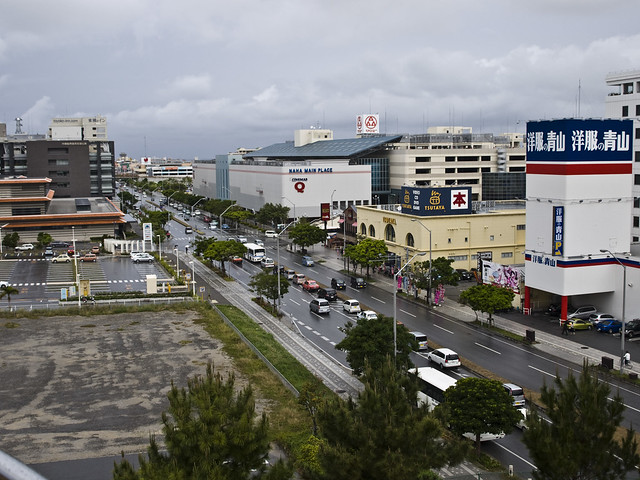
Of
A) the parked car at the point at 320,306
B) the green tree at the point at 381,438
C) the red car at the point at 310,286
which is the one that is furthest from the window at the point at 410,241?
the green tree at the point at 381,438

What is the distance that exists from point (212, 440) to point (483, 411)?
11.9 m

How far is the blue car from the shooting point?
42.4 m

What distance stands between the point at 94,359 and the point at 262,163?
276 feet

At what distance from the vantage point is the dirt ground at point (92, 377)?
1017 inches

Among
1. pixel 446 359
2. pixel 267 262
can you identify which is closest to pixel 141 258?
pixel 267 262

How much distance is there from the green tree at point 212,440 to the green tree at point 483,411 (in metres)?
9.96

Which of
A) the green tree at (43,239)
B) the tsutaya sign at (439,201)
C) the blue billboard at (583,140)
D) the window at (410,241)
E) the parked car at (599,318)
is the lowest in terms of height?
the parked car at (599,318)

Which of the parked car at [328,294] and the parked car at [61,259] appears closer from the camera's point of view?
the parked car at [328,294]

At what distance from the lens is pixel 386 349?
30.6 m

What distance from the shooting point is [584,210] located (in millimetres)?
45312

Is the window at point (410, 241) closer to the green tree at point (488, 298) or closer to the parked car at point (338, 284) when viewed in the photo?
the parked car at point (338, 284)

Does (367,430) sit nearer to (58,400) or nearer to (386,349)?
(386,349)

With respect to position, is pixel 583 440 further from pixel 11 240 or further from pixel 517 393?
pixel 11 240

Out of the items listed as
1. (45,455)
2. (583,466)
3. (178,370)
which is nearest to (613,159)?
(178,370)
